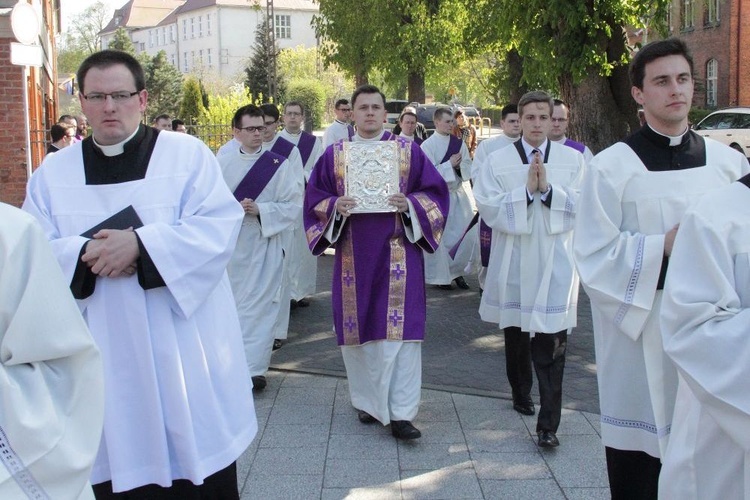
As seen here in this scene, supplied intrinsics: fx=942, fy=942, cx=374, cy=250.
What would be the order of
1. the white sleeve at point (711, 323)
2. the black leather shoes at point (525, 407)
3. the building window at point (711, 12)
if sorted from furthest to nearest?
the building window at point (711, 12) < the black leather shoes at point (525, 407) < the white sleeve at point (711, 323)

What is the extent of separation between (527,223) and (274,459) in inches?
84.2

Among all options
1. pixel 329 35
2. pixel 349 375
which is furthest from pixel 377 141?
pixel 329 35

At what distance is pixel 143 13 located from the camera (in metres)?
109

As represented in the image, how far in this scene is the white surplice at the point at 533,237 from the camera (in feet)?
19.3

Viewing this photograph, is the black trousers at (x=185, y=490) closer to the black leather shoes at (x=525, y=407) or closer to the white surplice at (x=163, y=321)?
the white surplice at (x=163, y=321)

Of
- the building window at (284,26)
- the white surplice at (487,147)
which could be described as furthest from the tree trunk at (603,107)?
the building window at (284,26)

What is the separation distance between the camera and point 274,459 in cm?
552

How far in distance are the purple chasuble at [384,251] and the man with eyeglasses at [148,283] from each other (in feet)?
6.79

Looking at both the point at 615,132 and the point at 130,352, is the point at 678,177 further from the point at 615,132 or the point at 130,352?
the point at 615,132

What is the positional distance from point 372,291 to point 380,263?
0.62 ft

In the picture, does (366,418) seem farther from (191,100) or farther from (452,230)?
(191,100)

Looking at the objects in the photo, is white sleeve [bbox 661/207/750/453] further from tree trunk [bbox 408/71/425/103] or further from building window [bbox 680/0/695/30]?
building window [bbox 680/0/695/30]

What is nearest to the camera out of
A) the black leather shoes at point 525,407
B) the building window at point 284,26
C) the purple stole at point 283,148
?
the black leather shoes at point 525,407

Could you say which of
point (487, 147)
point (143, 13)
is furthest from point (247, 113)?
point (143, 13)
